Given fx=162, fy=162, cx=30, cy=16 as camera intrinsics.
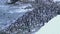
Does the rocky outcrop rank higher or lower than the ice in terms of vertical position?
lower

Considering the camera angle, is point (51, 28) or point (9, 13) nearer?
point (51, 28)

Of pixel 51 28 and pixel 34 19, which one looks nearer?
pixel 51 28

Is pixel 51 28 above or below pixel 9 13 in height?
below

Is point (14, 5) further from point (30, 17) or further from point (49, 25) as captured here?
point (49, 25)

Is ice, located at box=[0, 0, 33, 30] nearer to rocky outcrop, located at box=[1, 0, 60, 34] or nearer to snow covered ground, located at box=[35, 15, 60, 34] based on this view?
rocky outcrop, located at box=[1, 0, 60, 34]

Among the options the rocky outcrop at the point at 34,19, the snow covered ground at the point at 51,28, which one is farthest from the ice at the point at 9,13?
the snow covered ground at the point at 51,28

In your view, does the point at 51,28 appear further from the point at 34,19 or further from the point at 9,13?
the point at 9,13

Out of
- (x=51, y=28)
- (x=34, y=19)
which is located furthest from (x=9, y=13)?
(x=51, y=28)

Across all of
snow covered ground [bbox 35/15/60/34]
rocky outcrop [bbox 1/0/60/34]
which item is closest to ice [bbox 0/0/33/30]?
Result: rocky outcrop [bbox 1/0/60/34]

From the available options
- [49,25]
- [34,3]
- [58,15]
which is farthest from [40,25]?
[34,3]

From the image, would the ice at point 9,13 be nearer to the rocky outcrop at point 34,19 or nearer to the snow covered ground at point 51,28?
the rocky outcrop at point 34,19

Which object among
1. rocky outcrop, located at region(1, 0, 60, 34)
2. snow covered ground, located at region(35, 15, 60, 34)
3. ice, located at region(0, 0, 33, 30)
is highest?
ice, located at region(0, 0, 33, 30)
